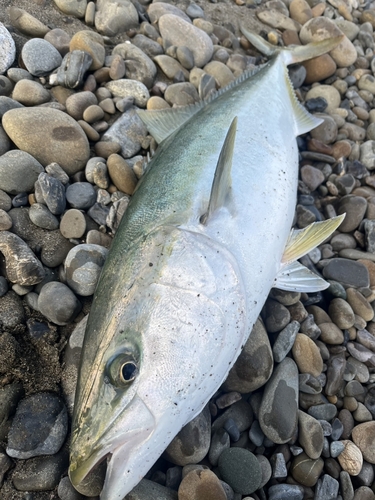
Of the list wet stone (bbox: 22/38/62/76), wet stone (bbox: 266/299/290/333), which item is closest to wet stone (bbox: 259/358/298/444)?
wet stone (bbox: 266/299/290/333)

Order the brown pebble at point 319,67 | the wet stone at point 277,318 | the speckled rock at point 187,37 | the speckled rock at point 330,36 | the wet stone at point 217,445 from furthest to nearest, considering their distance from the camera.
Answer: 1. the speckled rock at point 330,36
2. the brown pebble at point 319,67
3. the speckled rock at point 187,37
4. the wet stone at point 277,318
5. the wet stone at point 217,445

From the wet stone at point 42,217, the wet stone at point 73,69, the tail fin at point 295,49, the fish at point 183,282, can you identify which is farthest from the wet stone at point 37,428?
the tail fin at point 295,49

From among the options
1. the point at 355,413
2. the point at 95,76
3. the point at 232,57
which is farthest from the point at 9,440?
the point at 232,57

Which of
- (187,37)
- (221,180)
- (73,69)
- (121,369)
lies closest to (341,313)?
(221,180)

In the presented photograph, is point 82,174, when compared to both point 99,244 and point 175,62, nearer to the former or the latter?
point 99,244

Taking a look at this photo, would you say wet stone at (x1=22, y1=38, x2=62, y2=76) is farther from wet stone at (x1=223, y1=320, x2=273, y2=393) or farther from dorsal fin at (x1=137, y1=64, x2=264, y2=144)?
wet stone at (x1=223, y1=320, x2=273, y2=393)

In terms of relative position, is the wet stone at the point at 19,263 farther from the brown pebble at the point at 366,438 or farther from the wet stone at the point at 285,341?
the brown pebble at the point at 366,438
